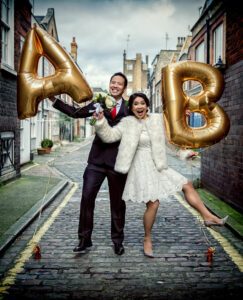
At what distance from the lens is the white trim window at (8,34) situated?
31.8 ft

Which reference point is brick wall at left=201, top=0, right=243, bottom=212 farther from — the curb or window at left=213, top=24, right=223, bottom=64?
the curb

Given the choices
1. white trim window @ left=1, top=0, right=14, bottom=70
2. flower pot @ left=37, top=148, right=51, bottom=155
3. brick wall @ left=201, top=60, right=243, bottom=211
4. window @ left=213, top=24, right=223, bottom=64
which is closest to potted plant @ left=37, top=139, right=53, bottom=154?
flower pot @ left=37, top=148, right=51, bottom=155

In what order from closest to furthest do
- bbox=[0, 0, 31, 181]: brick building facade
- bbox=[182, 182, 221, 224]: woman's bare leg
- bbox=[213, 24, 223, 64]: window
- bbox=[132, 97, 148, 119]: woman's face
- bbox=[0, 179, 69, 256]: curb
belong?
bbox=[182, 182, 221, 224]: woman's bare leg < bbox=[132, 97, 148, 119]: woman's face < bbox=[0, 179, 69, 256]: curb < bbox=[0, 0, 31, 181]: brick building facade < bbox=[213, 24, 223, 64]: window

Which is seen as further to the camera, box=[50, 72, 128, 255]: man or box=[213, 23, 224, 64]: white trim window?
box=[213, 23, 224, 64]: white trim window

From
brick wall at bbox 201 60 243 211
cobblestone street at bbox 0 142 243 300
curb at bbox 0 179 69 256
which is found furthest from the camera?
brick wall at bbox 201 60 243 211

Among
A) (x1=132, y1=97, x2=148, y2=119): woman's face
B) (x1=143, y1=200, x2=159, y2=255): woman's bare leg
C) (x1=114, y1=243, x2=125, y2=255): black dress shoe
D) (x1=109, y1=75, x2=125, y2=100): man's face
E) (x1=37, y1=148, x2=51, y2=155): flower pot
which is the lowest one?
(x1=114, y1=243, x2=125, y2=255): black dress shoe

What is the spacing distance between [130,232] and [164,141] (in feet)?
6.04

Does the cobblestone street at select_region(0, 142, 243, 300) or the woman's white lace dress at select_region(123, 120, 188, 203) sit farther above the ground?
the woman's white lace dress at select_region(123, 120, 188, 203)

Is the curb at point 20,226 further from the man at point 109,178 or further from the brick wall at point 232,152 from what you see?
the brick wall at point 232,152

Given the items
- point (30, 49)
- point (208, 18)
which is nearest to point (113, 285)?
point (30, 49)

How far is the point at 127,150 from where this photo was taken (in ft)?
13.3

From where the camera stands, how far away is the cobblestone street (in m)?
3.29

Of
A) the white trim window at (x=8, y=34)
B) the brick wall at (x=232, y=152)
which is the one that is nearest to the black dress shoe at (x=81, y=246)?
the brick wall at (x=232, y=152)

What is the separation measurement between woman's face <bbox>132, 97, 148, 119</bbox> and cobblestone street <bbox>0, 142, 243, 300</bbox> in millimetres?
988
